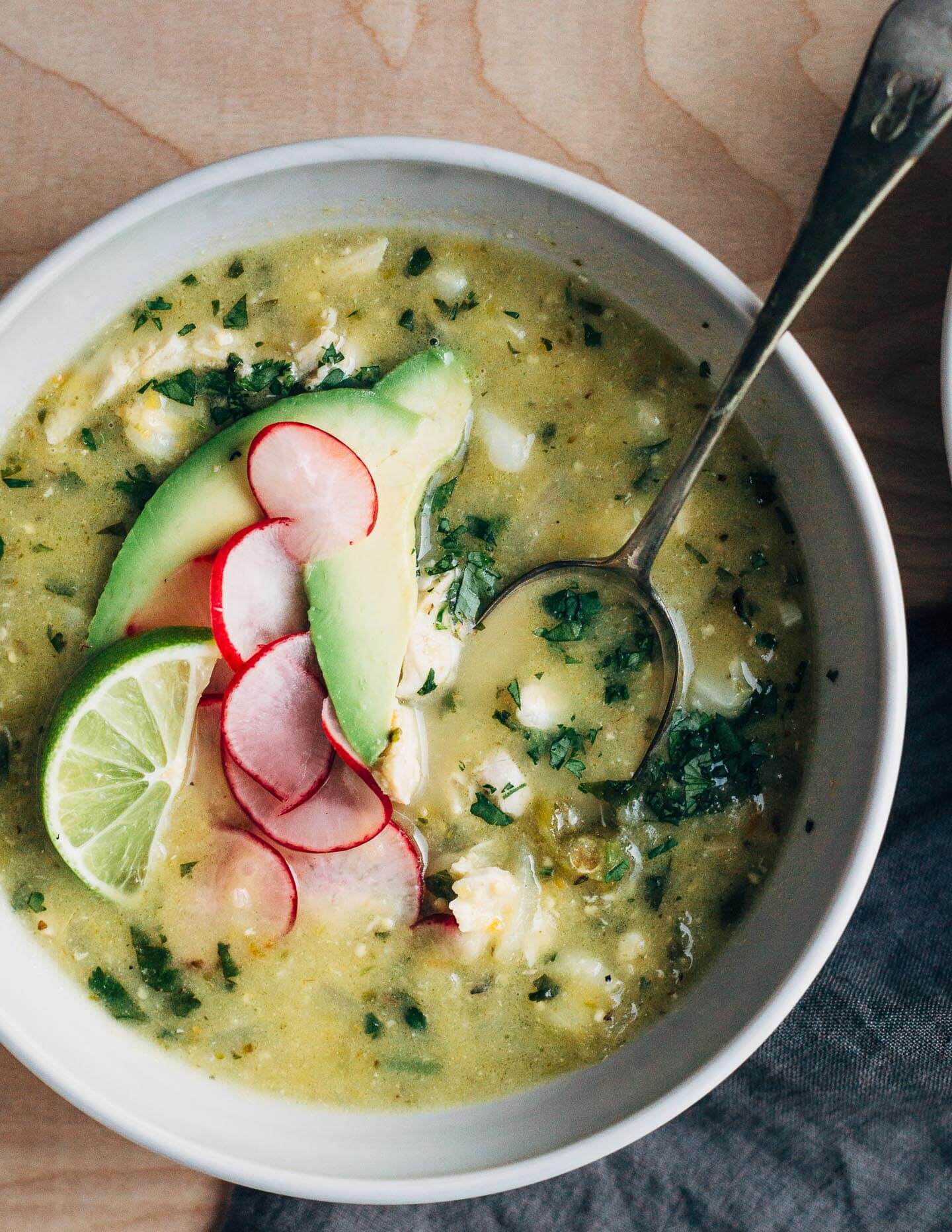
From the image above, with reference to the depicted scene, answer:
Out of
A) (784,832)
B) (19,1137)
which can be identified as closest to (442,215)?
(784,832)

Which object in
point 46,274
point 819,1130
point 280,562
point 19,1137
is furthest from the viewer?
point 819,1130

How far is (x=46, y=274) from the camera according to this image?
1.66 metres

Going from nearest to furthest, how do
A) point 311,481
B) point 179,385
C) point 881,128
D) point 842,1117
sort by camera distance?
1. point 881,128
2. point 311,481
3. point 179,385
4. point 842,1117

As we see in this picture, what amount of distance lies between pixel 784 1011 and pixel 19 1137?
1353 millimetres

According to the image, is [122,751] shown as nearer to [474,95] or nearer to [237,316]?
[237,316]

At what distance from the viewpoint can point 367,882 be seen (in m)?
1.89

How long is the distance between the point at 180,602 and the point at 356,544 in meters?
0.30

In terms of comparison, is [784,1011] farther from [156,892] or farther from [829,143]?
[829,143]

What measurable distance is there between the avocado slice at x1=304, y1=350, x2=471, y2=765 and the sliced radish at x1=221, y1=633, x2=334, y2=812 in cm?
4

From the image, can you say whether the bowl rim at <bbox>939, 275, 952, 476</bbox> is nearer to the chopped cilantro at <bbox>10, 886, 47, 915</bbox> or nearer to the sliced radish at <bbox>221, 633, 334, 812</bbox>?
the sliced radish at <bbox>221, 633, 334, 812</bbox>

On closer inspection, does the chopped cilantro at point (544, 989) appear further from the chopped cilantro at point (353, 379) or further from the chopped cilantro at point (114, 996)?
the chopped cilantro at point (353, 379)

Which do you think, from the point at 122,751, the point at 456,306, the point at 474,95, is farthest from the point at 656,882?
the point at 474,95

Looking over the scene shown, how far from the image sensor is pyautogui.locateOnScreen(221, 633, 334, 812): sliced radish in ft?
5.92

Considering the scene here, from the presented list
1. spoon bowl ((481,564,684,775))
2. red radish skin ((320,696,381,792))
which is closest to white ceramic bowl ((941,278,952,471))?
spoon bowl ((481,564,684,775))
